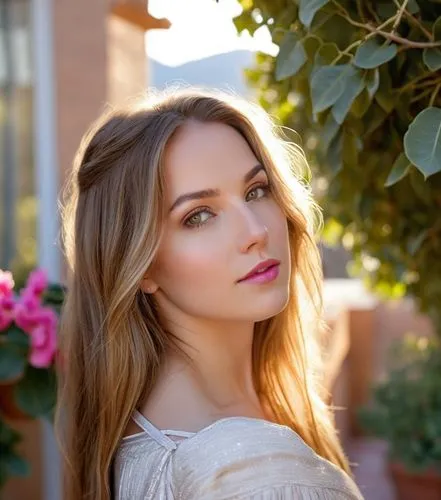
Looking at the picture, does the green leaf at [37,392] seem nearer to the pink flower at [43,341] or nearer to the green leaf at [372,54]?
the pink flower at [43,341]

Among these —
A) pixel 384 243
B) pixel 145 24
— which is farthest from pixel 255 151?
pixel 145 24

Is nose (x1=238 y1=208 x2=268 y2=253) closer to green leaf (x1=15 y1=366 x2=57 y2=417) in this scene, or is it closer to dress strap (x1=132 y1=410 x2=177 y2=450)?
dress strap (x1=132 y1=410 x2=177 y2=450)

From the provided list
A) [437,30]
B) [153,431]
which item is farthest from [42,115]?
[437,30]

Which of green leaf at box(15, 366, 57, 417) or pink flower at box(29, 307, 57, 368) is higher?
pink flower at box(29, 307, 57, 368)

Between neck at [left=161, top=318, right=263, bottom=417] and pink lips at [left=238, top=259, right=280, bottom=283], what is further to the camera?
neck at [left=161, top=318, right=263, bottom=417]

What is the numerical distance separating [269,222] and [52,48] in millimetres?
2544

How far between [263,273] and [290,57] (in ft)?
1.22

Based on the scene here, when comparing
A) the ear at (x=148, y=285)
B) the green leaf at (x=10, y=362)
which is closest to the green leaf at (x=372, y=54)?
the ear at (x=148, y=285)

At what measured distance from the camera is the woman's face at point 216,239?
1.58 meters

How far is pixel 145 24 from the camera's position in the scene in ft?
14.3

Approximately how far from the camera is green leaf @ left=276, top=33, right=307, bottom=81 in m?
1.57

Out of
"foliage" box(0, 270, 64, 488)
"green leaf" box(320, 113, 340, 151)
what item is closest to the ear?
"green leaf" box(320, 113, 340, 151)

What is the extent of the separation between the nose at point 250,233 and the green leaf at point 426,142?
323 mm

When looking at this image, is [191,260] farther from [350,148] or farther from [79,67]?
[79,67]
